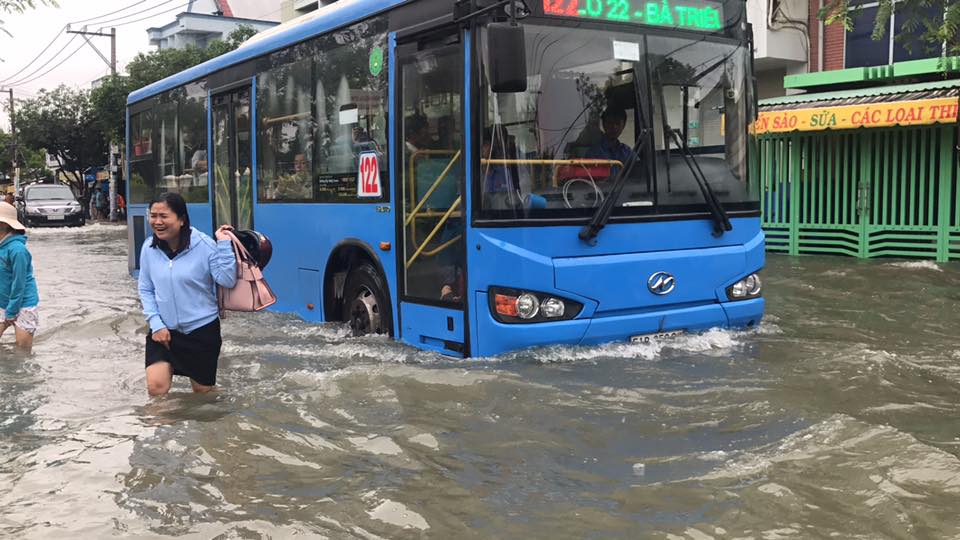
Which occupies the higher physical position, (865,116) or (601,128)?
(865,116)

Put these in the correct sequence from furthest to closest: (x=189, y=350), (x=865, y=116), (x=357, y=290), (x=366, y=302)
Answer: (x=865, y=116), (x=357, y=290), (x=366, y=302), (x=189, y=350)

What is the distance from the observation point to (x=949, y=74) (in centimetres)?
1551

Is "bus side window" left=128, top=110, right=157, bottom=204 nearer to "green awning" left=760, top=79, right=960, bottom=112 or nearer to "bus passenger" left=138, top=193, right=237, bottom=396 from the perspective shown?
"bus passenger" left=138, top=193, right=237, bottom=396

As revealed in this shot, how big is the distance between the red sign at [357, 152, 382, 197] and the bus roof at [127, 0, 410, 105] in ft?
3.84

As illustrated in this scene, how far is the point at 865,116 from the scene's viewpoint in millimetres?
14930

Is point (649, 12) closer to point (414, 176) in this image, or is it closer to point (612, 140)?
point (612, 140)

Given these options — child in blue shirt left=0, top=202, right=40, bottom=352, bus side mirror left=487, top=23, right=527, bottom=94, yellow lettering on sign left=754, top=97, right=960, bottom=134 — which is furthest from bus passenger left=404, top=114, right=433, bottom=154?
yellow lettering on sign left=754, top=97, right=960, bottom=134

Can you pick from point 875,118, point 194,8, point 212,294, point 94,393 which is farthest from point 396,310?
point 194,8

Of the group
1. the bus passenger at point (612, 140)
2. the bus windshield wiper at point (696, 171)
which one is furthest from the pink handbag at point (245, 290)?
the bus windshield wiper at point (696, 171)

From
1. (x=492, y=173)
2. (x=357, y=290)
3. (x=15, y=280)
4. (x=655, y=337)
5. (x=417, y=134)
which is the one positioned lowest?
(x=655, y=337)

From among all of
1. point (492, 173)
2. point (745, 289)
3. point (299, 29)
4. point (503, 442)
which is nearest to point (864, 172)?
point (745, 289)

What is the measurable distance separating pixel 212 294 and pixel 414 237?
172 centimetres

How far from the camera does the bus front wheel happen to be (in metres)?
7.78

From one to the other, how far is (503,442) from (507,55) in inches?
94.1
